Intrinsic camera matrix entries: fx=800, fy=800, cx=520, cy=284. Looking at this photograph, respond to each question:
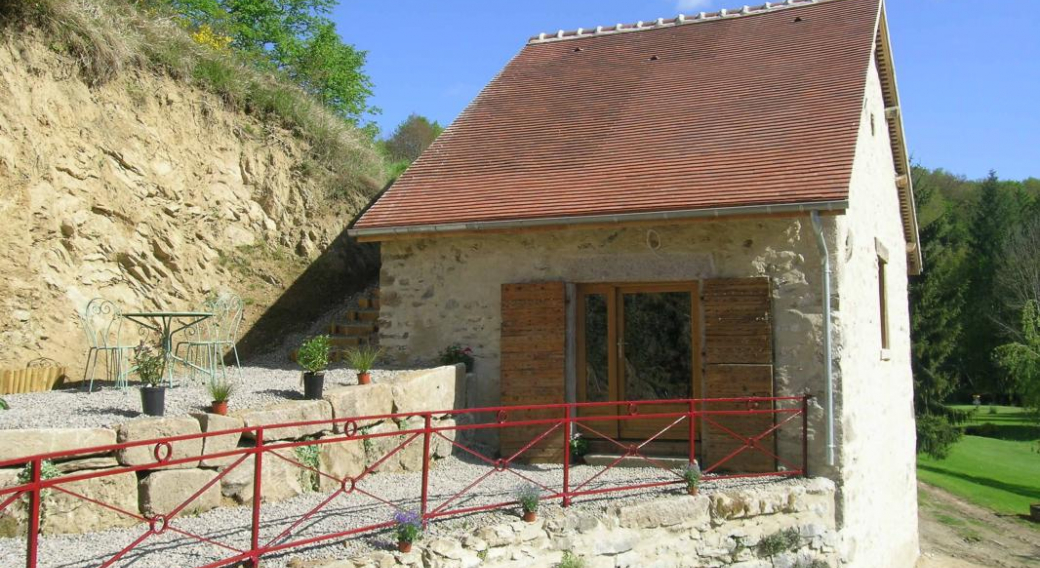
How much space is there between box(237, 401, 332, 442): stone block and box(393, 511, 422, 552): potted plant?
1.13 m

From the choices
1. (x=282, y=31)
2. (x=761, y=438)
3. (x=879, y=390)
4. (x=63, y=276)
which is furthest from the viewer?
(x=282, y=31)

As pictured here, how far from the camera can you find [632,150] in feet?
29.7

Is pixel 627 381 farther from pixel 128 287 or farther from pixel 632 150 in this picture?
pixel 128 287

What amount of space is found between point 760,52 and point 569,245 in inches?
172

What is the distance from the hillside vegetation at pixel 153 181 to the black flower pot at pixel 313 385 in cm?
312

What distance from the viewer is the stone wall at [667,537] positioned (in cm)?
509

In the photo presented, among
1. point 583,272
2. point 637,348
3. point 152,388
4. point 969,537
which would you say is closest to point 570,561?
point 152,388

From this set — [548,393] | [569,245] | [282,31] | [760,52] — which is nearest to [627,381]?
[548,393]

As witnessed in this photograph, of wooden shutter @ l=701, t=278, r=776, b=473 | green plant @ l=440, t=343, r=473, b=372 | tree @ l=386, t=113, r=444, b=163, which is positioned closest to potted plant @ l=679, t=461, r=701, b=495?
wooden shutter @ l=701, t=278, r=776, b=473

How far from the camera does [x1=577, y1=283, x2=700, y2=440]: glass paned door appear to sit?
8.19 metres

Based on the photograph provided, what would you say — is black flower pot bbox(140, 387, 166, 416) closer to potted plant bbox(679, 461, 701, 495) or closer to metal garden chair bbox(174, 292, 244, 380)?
metal garden chair bbox(174, 292, 244, 380)

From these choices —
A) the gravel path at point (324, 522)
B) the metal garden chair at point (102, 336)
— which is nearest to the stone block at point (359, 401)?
the gravel path at point (324, 522)

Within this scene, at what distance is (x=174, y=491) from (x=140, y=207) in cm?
512

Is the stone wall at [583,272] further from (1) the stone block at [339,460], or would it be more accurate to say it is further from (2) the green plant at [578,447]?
(1) the stone block at [339,460]
